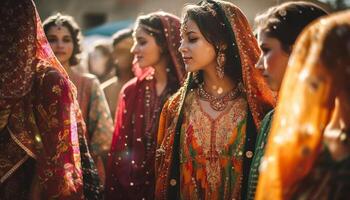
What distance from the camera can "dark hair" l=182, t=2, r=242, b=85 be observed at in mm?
3941

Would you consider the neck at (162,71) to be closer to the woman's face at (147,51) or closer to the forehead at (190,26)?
the woman's face at (147,51)

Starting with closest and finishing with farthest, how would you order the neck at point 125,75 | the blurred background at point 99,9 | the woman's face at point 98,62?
the neck at point 125,75
the woman's face at point 98,62
the blurred background at point 99,9

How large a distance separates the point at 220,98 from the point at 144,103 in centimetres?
149

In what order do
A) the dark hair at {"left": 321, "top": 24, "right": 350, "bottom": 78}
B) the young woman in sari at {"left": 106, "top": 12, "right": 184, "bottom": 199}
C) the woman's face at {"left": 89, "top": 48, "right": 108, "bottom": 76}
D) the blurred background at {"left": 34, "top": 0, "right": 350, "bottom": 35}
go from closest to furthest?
the dark hair at {"left": 321, "top": 24, "right": 350, "bottom": 78}
the young woman in sari at {"left": 106, "top": 12, "right": 184, "bottom": 199}
the woman's face at {"left": 89, "top": 48, "right": 108, "bottom": 76}
the blurred background at {"left": 34, "top": 0, "right": 350, "bottom": 35}

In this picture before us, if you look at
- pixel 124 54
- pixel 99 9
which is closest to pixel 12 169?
pixel 124 54

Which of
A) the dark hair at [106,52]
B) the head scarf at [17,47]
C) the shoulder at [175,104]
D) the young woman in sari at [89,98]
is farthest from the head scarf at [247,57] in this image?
the dark hair at [106,52]

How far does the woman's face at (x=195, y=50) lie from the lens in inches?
154

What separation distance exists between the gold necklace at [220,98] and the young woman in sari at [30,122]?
1.14 meters

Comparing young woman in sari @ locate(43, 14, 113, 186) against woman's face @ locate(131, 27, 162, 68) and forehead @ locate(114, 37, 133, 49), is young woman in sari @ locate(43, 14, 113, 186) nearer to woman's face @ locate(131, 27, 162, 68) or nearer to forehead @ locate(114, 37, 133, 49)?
woman's face @ locate(131, 27, 162, 68)

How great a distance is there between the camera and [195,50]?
3.92 metres

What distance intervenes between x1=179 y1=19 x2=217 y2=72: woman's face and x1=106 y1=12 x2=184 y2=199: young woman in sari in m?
1.27

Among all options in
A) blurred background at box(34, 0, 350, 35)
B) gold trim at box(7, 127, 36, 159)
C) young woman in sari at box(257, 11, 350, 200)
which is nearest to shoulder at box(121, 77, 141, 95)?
gold trim at box(7, 127, 36, 159)

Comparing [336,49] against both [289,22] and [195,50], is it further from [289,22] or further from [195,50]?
[195,50]

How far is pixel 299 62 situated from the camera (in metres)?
2.17
